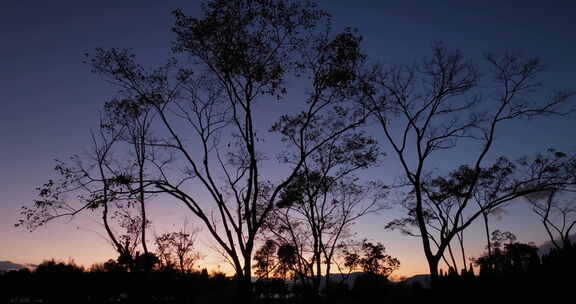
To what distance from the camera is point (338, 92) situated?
728 inches

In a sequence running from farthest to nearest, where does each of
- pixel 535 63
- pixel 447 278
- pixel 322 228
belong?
pixel 322 228
pixel 535 63
pixel 447 278

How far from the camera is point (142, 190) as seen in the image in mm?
17125

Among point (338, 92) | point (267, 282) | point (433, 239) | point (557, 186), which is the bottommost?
Result: point (267, 282)

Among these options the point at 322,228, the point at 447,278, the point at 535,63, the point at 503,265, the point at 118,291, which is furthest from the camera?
the point at 118,291

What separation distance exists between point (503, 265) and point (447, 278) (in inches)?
104

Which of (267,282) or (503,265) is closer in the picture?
(503,265)

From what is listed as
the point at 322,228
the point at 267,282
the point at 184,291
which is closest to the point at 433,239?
the point at 322,228

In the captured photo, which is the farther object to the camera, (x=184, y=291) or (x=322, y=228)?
(x=184, y=291)

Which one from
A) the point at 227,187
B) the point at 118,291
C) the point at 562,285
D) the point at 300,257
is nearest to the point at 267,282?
the point at 118,291

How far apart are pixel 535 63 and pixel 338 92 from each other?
11.8 m

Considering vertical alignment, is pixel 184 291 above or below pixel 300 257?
below

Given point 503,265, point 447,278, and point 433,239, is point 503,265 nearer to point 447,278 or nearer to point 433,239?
point 447,278

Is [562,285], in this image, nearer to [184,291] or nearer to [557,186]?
[557,186]

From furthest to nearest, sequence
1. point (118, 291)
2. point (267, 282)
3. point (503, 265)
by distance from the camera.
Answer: point (267, 282)
point (118, 291)
point (503, 265)
